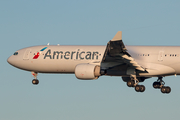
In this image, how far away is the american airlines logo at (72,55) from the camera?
4650 centimetres

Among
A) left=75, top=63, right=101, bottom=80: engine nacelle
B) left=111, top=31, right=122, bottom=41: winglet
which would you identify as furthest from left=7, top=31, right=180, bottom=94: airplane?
left=111, top=31, right=122, bottom=41: winglet

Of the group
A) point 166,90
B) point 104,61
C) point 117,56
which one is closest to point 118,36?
point 117,56

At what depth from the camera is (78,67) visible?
42.8 m

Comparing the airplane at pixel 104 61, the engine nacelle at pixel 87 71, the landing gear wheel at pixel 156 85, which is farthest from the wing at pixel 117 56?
the landing gear wheel at pixel 156 85

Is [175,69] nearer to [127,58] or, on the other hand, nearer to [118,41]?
[127,58]

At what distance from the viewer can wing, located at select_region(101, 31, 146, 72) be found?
3709cm

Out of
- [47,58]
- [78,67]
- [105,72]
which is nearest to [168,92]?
[105,72]

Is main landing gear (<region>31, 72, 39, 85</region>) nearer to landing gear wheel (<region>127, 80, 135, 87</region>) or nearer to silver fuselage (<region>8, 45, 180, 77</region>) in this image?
silver fuselage (<region>8, 45, 180, 77</region>)

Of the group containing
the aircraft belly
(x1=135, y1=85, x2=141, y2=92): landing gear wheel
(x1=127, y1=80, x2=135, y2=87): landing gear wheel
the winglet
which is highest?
the winglet

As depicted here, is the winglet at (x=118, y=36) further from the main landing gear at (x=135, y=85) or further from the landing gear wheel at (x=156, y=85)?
the landing gear wheel at (x=156, y=85)

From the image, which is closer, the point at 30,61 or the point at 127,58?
the point at 127,58

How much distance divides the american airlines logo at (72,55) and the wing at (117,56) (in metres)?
3.70

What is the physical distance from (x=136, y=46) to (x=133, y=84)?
4827mm

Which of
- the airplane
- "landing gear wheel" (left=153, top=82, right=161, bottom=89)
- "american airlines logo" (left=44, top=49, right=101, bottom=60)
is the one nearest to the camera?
the airplane
